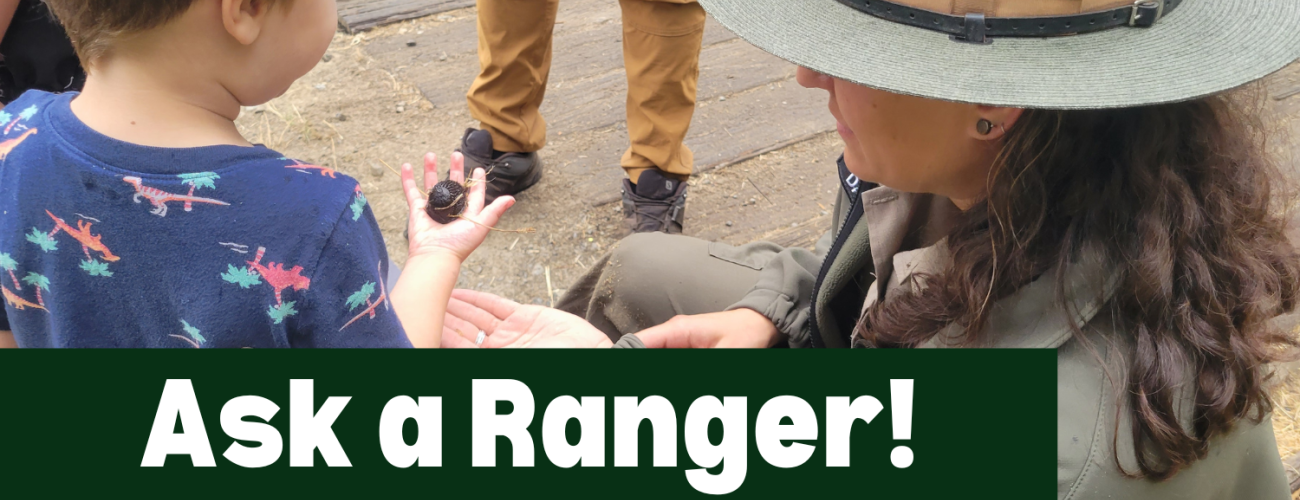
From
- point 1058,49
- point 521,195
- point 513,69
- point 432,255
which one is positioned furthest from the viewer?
point 521,195

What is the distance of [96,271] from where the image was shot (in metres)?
1.25

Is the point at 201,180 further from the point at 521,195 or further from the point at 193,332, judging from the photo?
the point at 521,195

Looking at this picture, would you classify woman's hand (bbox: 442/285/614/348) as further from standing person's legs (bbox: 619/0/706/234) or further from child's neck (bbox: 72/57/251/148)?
standing person's legs (bbox: 619/0/706/234)

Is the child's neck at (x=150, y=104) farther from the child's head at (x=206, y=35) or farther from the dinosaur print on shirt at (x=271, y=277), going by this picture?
the dinosaur print on shirt at (x=271, y=277)

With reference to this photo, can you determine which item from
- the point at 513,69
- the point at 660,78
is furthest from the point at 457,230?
the point at 513,69

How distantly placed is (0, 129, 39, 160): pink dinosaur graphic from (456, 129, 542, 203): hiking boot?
1.74 m

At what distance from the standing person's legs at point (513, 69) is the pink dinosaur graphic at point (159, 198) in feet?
5.52

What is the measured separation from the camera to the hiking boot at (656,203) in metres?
2.91

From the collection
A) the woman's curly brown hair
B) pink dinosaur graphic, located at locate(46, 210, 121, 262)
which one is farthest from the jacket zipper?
pink dinosaur graphic, located at locate(46, 210, 121, 262)

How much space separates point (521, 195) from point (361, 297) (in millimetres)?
1870

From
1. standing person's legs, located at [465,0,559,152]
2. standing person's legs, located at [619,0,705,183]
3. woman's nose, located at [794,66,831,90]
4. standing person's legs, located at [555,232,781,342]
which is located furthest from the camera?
standing person's legs, located at [465,0,559,152]

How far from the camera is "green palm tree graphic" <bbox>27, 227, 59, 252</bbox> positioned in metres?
1.23

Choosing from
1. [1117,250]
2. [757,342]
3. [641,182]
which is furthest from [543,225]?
[1117,250]

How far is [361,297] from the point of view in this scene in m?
1.28
